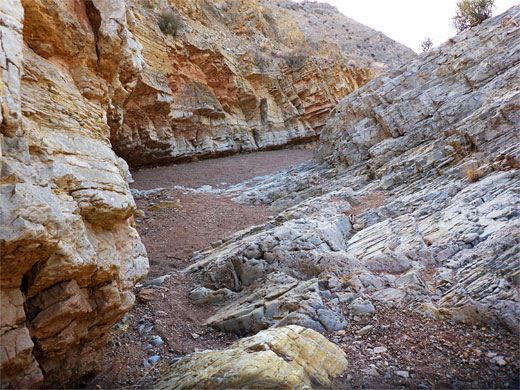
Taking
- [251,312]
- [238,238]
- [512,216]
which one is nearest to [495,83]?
[512,216]

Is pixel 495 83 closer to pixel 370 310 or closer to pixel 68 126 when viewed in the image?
pixel 370 310

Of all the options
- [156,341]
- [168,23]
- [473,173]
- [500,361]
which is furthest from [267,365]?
[168,23]

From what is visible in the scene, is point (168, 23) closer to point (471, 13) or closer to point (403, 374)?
point (471, 13)

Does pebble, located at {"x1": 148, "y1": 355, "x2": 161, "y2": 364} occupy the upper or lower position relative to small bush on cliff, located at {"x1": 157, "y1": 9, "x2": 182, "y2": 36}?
lower

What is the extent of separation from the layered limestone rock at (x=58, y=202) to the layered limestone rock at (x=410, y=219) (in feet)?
6.46

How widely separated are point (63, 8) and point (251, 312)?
5144 mm

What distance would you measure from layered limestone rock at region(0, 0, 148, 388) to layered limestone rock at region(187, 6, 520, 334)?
1970mm

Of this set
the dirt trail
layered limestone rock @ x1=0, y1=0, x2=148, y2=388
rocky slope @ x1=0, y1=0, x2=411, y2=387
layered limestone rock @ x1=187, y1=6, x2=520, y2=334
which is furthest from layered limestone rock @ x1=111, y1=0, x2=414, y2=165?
layered limestone rock @ x1=0, y1=0, x2=148, y2=388

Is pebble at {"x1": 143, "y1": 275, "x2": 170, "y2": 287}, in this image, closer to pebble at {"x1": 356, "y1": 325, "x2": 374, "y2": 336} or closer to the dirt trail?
the dirt trail

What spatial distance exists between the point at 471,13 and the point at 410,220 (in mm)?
12323

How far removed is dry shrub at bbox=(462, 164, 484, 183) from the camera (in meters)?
6.70

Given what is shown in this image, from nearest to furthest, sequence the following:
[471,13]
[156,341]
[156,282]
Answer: [156,341]
[156,282]
[471,13]

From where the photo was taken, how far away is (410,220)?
21.2 feet

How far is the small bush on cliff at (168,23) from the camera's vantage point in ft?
56.6
